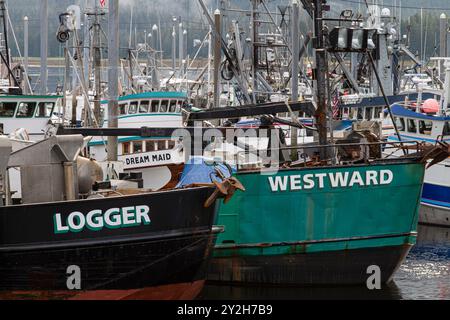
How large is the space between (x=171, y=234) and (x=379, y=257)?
5358 millimetres

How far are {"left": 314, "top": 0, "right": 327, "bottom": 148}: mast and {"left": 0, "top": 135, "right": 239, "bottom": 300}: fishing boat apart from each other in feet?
14.0

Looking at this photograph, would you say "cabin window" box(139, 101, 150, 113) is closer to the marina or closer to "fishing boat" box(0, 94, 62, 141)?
"fishing boat" box(0, 94, 62, 141)

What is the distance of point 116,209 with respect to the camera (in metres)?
17.1

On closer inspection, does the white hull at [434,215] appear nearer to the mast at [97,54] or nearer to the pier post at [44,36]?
the mast at [97,54]

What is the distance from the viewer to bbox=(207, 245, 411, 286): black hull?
20.8 metres

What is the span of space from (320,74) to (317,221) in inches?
128

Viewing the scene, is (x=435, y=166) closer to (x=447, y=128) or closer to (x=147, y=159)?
(x=447, y=128)

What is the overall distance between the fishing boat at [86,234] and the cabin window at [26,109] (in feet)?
46.0

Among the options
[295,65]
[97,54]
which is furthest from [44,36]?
[295,65]

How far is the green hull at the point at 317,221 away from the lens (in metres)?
20.4

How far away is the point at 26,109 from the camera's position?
31891 mm
